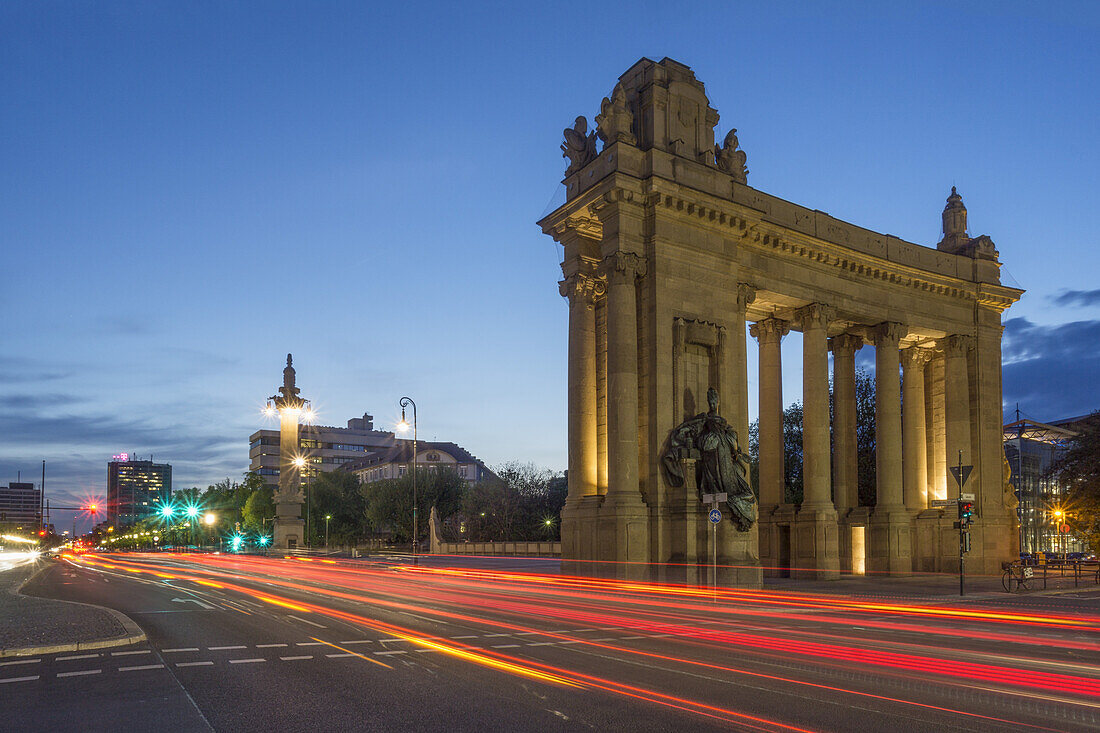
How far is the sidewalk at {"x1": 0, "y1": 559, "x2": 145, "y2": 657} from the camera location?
1466 cm

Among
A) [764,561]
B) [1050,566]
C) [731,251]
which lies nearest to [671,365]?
[731,251]

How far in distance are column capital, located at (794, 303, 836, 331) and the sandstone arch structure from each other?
0.08 meters

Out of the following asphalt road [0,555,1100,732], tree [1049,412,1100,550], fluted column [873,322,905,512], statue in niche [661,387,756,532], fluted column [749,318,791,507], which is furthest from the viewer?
tree [1049,412,1100,550]

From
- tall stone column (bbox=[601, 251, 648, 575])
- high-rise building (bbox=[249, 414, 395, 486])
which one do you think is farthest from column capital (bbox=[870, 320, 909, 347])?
high-rise building (bbox=[249, 414, 395, 486])

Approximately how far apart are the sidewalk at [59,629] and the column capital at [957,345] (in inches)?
1559

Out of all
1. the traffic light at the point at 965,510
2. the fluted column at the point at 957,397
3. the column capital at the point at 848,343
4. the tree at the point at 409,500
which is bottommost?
the tree at the point at 409,500

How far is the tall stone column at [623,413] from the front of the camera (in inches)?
1192

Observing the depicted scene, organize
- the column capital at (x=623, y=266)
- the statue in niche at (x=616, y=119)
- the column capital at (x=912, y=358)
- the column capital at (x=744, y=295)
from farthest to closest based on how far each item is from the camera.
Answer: the column capital at (x=912, y=358), the column capital at (x=744, y=295), the statue in niche at (x=616, y=119), the column capital at (x=623, y=266)

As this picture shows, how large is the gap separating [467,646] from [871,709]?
7.15 metres

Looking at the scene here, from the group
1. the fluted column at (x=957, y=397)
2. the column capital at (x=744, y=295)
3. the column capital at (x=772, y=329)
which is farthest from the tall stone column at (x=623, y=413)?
the fluted column at (x=957, y=397)

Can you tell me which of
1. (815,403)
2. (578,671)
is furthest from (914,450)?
(578,671)

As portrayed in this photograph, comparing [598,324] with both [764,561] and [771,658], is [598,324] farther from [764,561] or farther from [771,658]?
[771,658]

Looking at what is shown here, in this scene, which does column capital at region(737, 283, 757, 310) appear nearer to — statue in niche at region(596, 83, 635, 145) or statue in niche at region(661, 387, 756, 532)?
statue in niche at region(661, 387, 756, 532)

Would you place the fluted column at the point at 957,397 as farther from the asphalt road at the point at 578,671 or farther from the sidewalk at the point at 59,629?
the sidewalk at the point at 59,629
